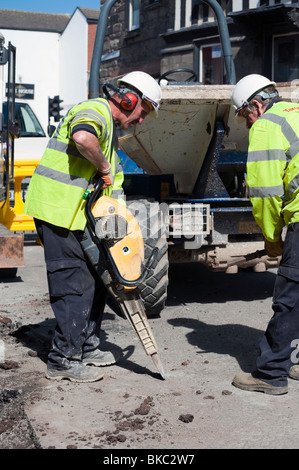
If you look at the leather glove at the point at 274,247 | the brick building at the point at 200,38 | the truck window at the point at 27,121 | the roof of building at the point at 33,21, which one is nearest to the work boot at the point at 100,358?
the leather glove at the point at 274,247

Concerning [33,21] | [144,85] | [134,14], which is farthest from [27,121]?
[33,21]

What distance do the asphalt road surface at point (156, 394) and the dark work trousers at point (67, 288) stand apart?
238mm

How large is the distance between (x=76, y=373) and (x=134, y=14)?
17752 mm

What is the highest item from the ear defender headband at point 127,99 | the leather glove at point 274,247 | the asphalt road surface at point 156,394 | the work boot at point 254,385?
the ear defender headband at point 127,99

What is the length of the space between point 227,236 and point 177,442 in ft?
9.50

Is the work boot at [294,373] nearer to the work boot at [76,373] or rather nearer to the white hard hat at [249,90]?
the work boot at [76,373]

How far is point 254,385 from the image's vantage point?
399 centimetres

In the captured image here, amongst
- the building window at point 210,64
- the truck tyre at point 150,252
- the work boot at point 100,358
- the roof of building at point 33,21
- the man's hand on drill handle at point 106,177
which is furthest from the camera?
the roof of building at point 33,21

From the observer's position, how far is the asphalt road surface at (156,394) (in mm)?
3268

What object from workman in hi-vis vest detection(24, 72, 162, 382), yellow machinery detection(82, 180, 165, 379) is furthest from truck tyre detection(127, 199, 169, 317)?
yellow machinery detection(82, 180, 165, 379)

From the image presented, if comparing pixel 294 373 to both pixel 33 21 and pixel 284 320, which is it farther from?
pixel 33 21

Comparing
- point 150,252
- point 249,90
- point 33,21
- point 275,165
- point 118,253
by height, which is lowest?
point 150,252

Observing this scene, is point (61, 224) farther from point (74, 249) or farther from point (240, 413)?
point (240, 413)

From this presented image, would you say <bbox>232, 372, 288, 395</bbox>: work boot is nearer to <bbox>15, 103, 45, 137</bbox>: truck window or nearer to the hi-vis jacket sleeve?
the hi-vis jacket sleeve
